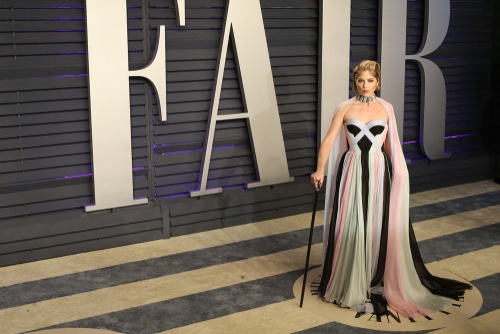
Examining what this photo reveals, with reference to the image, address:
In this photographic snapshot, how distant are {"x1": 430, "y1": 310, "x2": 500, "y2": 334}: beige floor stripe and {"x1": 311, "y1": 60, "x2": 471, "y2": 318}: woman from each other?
273mm

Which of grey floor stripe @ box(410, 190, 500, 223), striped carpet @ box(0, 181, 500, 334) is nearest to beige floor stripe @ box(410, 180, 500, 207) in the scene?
grey floor stripe @ box(410, 190, 500, 223)

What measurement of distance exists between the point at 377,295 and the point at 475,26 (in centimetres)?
423

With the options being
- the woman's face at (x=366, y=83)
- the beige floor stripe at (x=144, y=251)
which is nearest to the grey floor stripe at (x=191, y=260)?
the beige floor stripe at (x=144, y=251)

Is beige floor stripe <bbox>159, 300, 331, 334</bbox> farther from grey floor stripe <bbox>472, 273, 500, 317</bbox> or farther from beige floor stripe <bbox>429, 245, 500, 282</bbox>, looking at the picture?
beige floor stripe <bbox>429, 245, 500, 282</bbox>

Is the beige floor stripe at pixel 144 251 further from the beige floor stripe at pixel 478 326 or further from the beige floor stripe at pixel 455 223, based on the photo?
the beige floor stripe at pixel 478 326

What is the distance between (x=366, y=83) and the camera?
5637mm

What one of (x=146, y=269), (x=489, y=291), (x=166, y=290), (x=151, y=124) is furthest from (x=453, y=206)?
(x=166, y=290)

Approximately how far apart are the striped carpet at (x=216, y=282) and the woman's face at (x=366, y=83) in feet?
4.94

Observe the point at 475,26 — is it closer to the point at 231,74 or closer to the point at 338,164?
the point at 231,74

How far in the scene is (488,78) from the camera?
360 inches

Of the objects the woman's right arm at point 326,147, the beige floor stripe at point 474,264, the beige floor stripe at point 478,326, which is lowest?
the beige floor stripe at point 478,326

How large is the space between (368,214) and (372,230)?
13cm

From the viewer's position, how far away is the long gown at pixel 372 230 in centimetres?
564

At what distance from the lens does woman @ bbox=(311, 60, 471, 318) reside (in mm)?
5645
